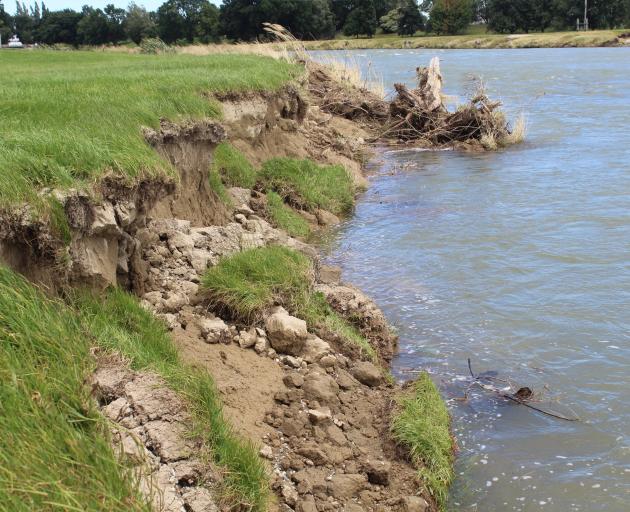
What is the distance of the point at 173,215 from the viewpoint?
860 cm

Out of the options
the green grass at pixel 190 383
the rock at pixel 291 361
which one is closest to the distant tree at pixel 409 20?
the rock at pixel 291 361

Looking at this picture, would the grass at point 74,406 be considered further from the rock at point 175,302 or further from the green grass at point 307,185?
the green grass at point 307,185

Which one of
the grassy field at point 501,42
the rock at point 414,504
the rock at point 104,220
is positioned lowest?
the rock at point 414,504

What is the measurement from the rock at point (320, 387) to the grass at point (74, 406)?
3.47 ft

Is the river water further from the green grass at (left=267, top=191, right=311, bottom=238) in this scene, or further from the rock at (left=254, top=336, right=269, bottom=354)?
the rock at (left=254, top=336, right=269, bottom=354)

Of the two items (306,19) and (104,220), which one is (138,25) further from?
(104,220)

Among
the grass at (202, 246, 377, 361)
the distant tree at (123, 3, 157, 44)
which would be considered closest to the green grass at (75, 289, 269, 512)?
the grass at (202, 246, 377, 361)

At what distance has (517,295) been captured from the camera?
9.23 meters

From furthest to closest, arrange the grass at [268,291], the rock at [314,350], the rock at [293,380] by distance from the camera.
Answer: the grass at [268,291], the rock at [314,350], the rock at [293,380]

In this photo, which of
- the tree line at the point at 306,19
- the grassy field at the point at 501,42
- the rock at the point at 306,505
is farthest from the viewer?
the tree line at the point at 306,19

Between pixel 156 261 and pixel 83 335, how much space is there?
8.68 ft

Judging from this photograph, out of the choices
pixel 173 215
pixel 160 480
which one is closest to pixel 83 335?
pixel 160 480

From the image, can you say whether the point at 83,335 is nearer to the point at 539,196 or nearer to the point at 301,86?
the point at 539,196

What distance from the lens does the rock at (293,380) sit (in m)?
5.97
